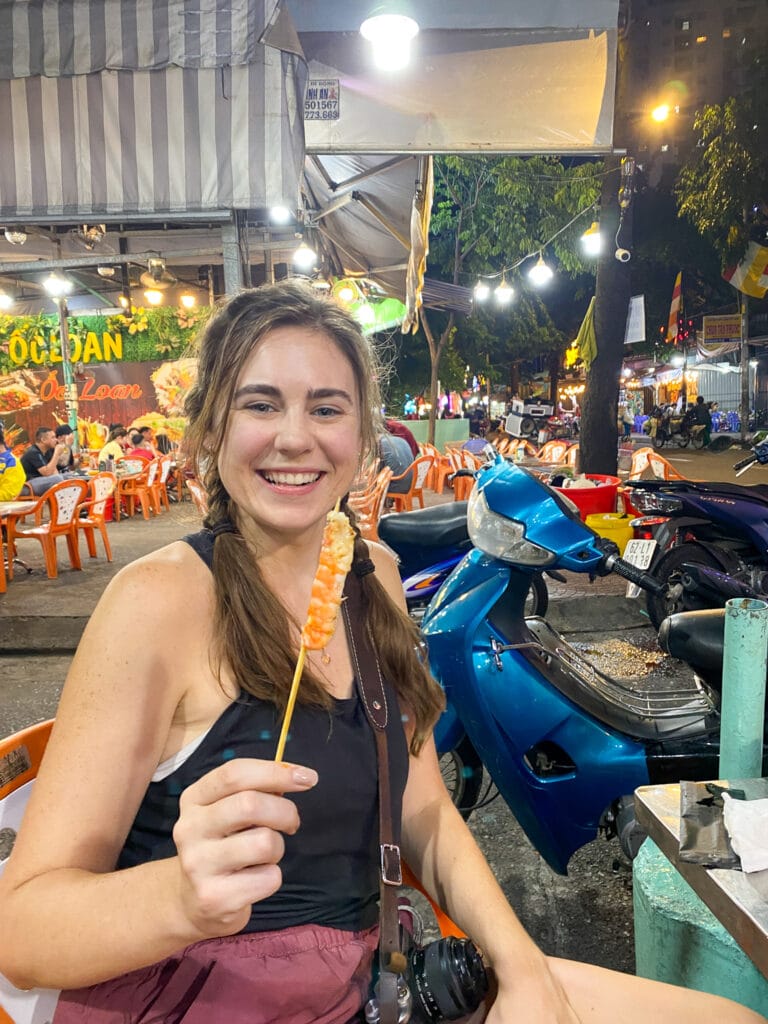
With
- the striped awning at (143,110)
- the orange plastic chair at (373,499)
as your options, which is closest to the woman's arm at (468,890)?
the striped awning at (143,110)

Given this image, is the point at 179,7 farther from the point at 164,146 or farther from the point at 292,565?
the point at 292,565

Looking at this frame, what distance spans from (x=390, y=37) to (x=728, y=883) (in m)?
5.26

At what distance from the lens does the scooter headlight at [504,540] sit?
2.86 m

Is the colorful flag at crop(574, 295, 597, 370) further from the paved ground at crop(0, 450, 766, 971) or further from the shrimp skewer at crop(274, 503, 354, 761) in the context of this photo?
the shrimp skewer at crop(274, 503, 354, 761)

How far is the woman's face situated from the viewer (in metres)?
1.51

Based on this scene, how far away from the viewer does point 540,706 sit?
2756 millimetres

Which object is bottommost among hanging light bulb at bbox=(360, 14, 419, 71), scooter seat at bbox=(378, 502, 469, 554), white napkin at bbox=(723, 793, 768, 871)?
white napkin at bbox=(723, 793, 768, 871)

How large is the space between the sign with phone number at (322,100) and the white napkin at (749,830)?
5310 mm

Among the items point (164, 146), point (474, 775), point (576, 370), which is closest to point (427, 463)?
point (164, 146)

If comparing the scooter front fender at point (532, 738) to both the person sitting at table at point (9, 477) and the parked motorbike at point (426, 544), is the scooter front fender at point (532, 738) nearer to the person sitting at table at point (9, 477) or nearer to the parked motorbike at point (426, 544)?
the parked motorbike at point (426, 544)

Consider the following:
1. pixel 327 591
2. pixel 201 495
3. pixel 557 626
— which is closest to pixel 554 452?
pixel 557 626

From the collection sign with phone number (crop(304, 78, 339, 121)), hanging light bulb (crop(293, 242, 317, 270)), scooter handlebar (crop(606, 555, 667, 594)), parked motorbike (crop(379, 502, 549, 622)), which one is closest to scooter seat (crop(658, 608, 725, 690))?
scooter handlebar (crop(606, 555, 667, 594))

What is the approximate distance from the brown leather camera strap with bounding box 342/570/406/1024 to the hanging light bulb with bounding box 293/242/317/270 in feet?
24.3

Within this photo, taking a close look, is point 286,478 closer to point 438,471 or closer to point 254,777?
point 254,777
